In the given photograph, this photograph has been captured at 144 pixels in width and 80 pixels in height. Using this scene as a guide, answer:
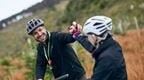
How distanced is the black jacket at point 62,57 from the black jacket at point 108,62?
6.99 ft

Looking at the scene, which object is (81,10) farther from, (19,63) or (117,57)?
(117,57)

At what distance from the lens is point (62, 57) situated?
978cm

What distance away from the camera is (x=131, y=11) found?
36906 mm

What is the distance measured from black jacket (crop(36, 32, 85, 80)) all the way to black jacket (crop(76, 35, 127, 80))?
2.13 m

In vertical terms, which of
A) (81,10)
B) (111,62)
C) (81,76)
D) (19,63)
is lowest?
(81,10)

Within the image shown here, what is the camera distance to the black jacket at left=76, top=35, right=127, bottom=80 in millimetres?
7352

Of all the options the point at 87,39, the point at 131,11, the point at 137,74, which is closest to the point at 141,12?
the point at 131,11

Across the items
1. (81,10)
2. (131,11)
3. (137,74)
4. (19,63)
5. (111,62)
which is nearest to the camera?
(111,62)

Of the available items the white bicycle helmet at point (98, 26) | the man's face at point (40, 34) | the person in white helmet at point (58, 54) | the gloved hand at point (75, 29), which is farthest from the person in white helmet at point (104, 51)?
the person in white helmet at point (58, 54)

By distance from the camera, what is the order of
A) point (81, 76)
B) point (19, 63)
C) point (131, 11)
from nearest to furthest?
point (81, 76)
point (19, 63)
point (131, 11)

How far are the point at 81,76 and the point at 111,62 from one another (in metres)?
2.42

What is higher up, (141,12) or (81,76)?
(81,76)

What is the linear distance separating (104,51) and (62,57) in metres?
2.36

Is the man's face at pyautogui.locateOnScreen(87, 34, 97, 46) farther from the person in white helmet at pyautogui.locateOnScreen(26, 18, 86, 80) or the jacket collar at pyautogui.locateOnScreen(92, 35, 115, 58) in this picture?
the person in white helmet at pyautogui.locateOnScreen(26, 18, 86, 80)
